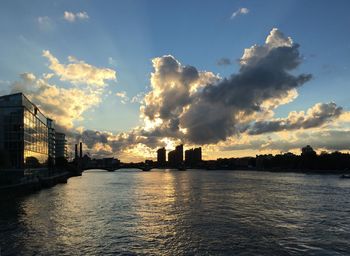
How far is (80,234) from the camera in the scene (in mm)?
36531

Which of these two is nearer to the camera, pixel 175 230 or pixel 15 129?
pixel 175 230

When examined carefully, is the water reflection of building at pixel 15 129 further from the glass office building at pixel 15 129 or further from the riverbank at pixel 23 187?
the riverbank at pixel 23 187

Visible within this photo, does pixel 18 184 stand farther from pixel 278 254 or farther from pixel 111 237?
pixel 278 254

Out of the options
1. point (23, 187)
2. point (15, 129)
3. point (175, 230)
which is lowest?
point (175, 230)

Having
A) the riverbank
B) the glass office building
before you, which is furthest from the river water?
the glass office building

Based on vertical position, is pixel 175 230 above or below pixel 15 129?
below

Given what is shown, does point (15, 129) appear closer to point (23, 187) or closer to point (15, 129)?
point (15, 129)

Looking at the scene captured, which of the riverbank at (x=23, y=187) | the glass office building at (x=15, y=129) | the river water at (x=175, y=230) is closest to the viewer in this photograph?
the river water at (x=175, y=230)

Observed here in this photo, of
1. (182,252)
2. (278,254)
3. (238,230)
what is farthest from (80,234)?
(278,254)

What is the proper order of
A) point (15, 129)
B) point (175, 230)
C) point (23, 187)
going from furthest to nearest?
point (15, 129) < point (23, 187) < point (175, 230)

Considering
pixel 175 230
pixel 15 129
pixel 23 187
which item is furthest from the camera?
pixel 15 129

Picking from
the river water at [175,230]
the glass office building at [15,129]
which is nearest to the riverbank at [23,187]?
the glass office building at [15,129]

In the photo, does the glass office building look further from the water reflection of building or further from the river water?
the river water

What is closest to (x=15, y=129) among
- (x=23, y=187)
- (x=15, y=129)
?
(x=15, y=129)
